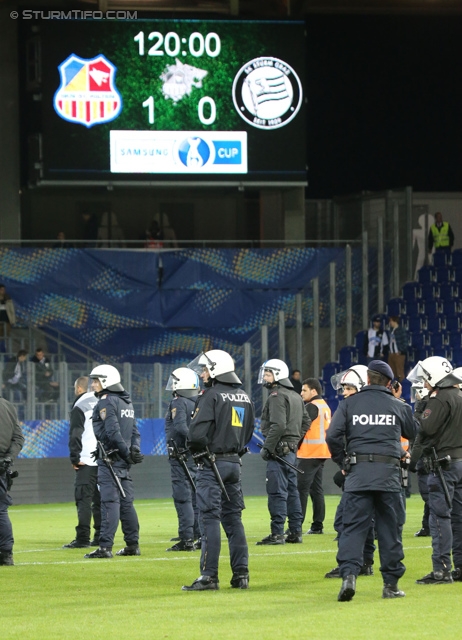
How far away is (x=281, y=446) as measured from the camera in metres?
16.7

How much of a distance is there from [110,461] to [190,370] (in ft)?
6.10

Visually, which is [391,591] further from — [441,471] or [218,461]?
[218,461]

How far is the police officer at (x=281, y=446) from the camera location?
54.0 feet

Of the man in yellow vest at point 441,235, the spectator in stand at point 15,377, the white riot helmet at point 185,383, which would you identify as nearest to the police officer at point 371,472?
the white riot helmet at point 185,383

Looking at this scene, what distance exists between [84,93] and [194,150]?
113 inches

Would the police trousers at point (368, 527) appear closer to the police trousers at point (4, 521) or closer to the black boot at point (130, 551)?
the police trousers at point (4, 521)

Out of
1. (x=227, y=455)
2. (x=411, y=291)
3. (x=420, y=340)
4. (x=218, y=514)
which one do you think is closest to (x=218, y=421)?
(x=227, y=455)

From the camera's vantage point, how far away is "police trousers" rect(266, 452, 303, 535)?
54.0 feet

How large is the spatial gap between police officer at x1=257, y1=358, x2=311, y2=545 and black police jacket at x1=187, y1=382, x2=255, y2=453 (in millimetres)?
A: 4176

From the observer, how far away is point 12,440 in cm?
1450

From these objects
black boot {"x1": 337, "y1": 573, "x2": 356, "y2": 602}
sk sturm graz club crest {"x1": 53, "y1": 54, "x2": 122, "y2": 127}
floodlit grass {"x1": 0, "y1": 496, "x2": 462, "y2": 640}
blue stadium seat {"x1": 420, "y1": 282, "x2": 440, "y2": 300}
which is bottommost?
floodlit grass {"x1": 0, "y1": 496, "x2": 462, "y2": 640}

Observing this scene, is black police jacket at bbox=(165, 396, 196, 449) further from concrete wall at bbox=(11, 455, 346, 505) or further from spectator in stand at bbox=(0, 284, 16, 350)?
spectator in stand at bbox=(0, 284, 16, 350)

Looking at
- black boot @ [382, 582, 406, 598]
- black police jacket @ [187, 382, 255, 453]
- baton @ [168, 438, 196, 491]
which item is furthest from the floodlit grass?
black police jacket @ [187, 382, 255, 453]

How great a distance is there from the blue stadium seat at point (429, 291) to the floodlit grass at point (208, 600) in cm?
1511
